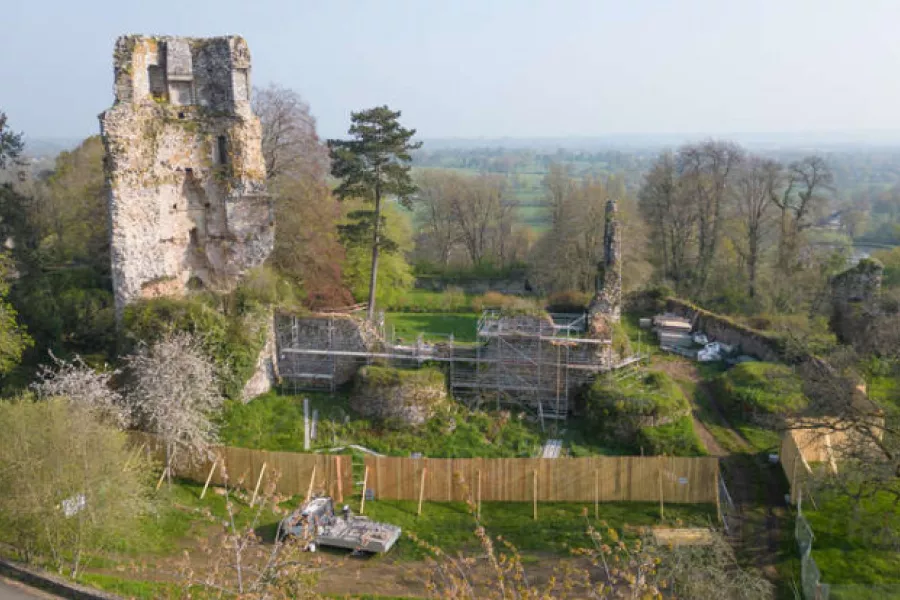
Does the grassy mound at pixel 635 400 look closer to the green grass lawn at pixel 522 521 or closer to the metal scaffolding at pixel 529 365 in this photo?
the metal scaffolding at pixel 529 365

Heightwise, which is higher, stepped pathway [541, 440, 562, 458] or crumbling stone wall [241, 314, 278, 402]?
crumbling stone wall [241, 314, 278, 402]

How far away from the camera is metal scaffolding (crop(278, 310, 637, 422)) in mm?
19234

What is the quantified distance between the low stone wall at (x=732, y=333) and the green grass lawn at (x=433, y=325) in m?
7.99

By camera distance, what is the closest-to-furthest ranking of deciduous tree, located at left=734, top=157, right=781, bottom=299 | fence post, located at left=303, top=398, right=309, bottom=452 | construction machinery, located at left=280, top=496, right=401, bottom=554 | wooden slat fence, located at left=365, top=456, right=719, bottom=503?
construction machinery, located at left=280, top=496, right=401, bottom=554 < wooden slat fence, located at left=365, top=456, right=719, bottom=503 < fence post, located at left=303, top=398, right=309, bottom=452 < deciduous tree, located at left=734, top=157, right=781, bottom=299

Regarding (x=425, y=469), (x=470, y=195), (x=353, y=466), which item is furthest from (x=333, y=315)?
(x=470, y=195)

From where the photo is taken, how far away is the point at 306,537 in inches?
339

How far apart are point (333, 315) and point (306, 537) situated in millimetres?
12359

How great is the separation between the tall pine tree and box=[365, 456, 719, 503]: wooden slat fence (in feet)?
22.3

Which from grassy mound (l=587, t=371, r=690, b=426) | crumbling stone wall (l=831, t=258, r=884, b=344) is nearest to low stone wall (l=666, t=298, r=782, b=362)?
crumbling stone wall (l=831, t=258, r=884, b=344)

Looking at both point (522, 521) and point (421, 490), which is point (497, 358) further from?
point (522, 521)

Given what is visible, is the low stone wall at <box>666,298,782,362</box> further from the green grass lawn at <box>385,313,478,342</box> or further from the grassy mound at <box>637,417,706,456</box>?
the green grass lawn at <box>385,313,478,342</box>

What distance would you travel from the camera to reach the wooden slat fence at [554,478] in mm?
15492

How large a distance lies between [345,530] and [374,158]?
39.2 feet

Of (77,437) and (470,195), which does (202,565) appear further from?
(470,195)
